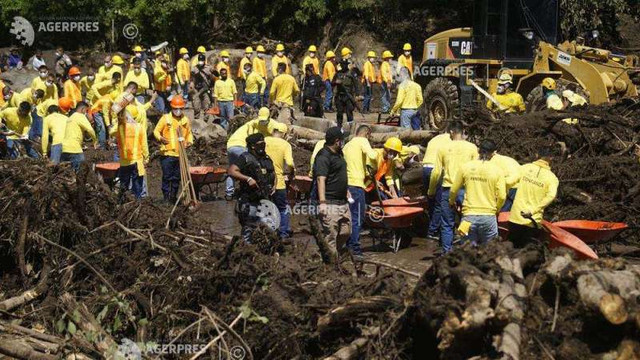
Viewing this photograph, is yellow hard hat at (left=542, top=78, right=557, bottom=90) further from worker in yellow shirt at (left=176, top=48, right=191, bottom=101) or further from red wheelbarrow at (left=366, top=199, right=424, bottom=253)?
worker in yellow shirt at (left=176, top=48, right=191, bottom=101)

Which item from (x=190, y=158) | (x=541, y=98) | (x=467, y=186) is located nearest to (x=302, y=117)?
(x=190, y=158)

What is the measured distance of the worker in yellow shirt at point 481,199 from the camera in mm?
10891

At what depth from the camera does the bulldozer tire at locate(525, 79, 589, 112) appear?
19.7 meters

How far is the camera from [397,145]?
13781 millimetres

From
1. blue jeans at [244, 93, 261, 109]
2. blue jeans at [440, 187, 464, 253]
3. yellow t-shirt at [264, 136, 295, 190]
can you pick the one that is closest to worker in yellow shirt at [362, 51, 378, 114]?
blue jeans at [244, 93, 261, 109]

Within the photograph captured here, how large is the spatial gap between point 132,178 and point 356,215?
421 centimetres

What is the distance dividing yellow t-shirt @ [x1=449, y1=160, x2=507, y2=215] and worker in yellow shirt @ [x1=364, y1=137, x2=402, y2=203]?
2816mm

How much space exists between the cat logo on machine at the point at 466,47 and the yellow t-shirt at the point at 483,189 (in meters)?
11.7

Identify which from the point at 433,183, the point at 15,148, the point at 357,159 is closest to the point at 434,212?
the point at 433,183

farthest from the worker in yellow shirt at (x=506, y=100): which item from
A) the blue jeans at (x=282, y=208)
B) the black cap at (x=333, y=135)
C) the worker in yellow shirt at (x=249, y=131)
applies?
the black cap at (x=333, y=135)

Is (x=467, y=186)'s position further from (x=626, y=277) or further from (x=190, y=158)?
(x=190, y=158)

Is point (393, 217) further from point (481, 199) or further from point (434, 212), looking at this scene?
point (481, 199)

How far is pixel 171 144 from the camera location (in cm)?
1542

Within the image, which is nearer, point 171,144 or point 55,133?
point 171,144
